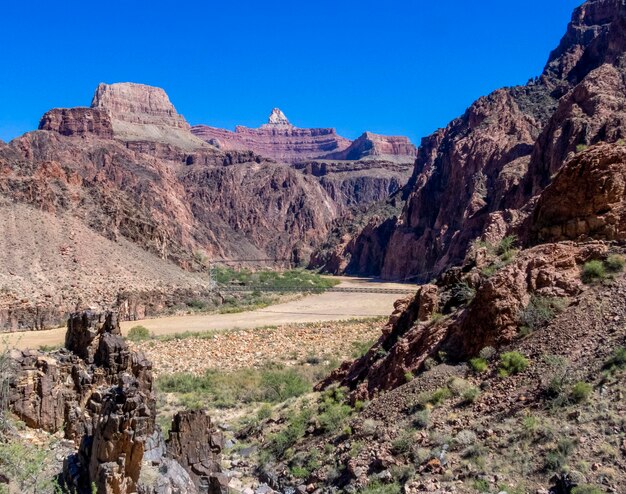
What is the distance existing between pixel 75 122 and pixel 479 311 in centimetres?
13007

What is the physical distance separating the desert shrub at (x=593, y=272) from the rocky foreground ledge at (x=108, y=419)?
8.01 meters

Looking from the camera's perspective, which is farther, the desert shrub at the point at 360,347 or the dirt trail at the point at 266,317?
the dirt trail at the point at 266,317

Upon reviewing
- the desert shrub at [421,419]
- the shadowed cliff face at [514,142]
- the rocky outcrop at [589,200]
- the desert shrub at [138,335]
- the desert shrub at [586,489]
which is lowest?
the desert shrub at [138,335]

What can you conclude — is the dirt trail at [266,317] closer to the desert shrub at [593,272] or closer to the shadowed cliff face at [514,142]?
the shadowed cliff face at [514,142]

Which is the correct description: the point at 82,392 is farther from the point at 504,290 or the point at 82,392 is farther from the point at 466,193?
the point at 466,193

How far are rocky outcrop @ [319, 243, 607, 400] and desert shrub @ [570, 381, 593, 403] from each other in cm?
222

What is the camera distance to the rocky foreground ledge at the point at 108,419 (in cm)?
795

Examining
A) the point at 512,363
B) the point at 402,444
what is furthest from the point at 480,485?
the point at 512,363

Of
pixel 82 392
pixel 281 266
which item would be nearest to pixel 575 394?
pixel 82 392

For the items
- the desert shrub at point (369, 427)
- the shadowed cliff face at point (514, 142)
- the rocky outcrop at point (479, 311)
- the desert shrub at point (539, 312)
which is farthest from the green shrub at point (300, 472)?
the shadowed cliff face at point (514, 142)

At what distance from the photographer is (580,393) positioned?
9328 millimetres

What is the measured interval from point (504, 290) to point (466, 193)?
7453 centimetres

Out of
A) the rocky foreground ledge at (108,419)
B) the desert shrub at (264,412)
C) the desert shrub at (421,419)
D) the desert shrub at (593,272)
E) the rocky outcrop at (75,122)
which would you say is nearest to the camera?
the rocky foreground ledge at (108,419)

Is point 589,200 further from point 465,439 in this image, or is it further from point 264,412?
point 264,412
